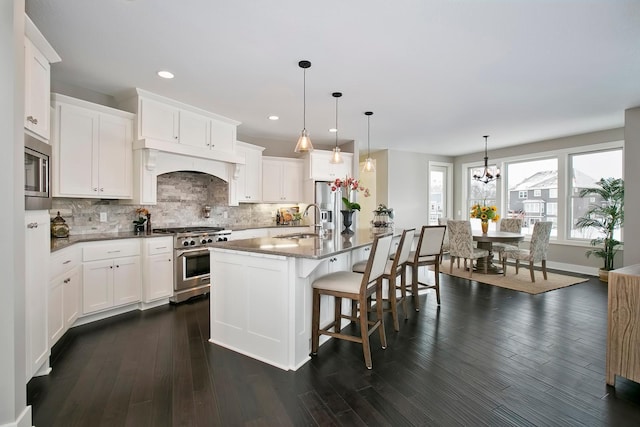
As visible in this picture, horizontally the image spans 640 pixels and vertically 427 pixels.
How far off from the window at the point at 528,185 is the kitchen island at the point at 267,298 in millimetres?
5610

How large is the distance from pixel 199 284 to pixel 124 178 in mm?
1590

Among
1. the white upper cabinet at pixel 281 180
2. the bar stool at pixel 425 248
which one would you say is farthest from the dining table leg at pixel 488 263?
the white upper cabinet at pixel 281 180

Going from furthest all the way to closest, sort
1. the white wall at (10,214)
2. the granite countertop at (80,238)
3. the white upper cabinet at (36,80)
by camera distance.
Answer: the granite countertop at (80,238), the white upper cabinet at (36,80), the white wall at (10,214)

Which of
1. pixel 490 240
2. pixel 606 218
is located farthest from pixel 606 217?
pixel 490 240

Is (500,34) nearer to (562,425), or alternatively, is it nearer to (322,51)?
(322,51)

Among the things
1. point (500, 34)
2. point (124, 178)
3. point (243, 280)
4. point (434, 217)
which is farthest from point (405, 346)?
point (434, 217)

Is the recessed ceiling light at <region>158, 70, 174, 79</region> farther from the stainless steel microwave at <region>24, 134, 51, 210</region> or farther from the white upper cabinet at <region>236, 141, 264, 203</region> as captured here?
the white upper cabinet at <region>236, 141, 264, 203</region>

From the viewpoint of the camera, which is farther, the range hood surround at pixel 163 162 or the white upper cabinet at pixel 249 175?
the white upper cabinet at pixel 249 175

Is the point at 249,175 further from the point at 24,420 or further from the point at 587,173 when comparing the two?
the point at 587,173

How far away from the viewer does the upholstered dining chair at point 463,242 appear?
16.9ft

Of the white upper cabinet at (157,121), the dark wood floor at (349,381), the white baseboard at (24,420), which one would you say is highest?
the white upper cabinet at (157,121)

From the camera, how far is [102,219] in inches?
144

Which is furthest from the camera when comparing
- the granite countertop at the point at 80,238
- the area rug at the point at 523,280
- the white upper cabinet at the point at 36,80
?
the area rug at the point at 523,280

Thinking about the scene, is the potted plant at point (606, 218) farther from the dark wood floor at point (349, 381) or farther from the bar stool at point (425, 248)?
the bar stool at point (425, 248)
